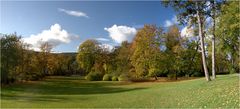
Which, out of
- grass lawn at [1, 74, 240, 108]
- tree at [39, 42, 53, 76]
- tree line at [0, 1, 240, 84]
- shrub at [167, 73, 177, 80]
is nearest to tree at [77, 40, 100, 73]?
tree line at [0, 1, 240, 84]

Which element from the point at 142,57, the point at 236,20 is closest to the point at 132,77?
the point at 142,57

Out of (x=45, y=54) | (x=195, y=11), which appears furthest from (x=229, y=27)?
(x=45, y=54)

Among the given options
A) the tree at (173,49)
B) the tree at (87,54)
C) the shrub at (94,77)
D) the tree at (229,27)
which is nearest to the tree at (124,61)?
the shrub at (94,77)

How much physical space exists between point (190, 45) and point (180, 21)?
37.8 m

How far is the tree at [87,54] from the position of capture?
9038 centimetres

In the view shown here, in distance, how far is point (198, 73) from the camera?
219ft

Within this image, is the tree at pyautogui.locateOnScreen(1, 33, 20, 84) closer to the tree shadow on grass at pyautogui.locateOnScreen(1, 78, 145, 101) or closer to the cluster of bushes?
the tree shadow on grass at pyautogui.locateOnScreen(1, 78, 145, 101)

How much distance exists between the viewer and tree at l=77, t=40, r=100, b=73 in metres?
90.4

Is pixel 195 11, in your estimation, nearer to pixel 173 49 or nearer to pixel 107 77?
pixel 173 49

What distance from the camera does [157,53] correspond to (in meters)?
62.9

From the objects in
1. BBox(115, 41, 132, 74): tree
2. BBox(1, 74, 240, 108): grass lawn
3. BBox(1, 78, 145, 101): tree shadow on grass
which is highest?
BBox(115, 41, 132, 74): tree

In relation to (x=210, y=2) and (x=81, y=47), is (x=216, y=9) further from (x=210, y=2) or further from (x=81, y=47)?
(x=81, y=47)

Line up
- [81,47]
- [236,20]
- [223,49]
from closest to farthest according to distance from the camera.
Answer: [236,20] → [223,49] → [81,47]

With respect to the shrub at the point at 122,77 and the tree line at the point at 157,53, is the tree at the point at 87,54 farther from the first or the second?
the shrub at the point at 122,77
